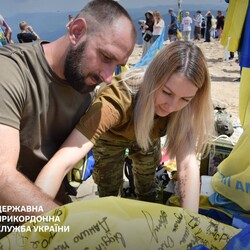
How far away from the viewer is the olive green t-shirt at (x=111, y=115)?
4.42ft

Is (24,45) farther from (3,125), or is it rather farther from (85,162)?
(85,162)

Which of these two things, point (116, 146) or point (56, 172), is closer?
point (56, 172)

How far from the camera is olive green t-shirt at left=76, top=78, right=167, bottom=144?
135 centimetres

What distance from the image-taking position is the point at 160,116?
164 cm

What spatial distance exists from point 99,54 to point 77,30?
150 millimetres

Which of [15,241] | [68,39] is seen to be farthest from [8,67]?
[15,241]

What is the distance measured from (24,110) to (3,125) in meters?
0.16

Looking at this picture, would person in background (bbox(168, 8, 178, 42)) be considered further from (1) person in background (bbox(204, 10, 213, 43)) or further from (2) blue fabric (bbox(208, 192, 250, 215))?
(2) blue fabric (bbox(208, 192, 250, 215))

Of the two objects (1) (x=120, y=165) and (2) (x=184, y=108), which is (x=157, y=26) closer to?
(1) (x=120, y=165)

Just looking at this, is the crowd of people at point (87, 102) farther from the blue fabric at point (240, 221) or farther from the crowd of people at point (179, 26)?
the crowd of people at point (179, 26)

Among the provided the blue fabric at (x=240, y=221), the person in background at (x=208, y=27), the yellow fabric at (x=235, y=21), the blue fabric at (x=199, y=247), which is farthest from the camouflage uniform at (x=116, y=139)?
the person in background at (x=208, y=27)

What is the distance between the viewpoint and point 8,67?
1.10 meters

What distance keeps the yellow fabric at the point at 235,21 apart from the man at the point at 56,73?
1.42 m

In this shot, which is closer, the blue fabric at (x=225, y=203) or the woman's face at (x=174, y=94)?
the woman's face at (x=174, y=94)
